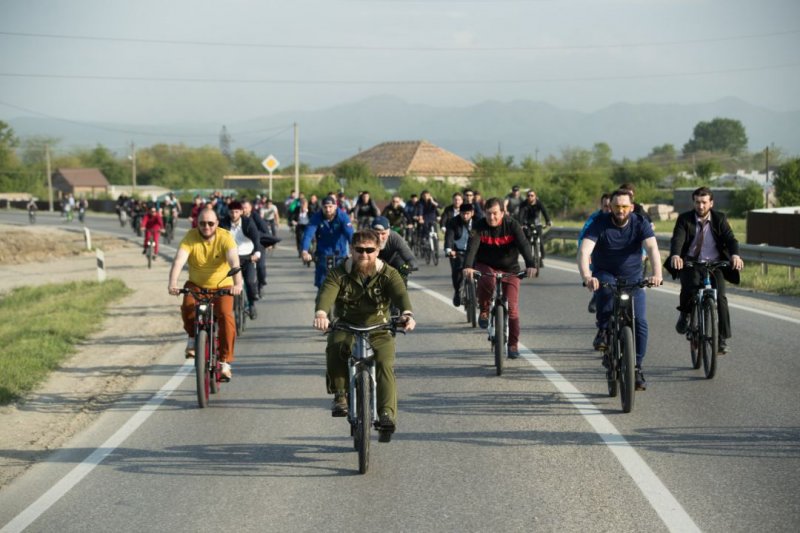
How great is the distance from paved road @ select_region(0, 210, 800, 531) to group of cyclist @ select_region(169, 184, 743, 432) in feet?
1.89

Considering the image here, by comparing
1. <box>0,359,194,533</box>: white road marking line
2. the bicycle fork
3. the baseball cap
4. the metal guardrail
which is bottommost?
<box>0,359,194,533</box>: white road marking line

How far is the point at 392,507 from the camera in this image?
668 cm

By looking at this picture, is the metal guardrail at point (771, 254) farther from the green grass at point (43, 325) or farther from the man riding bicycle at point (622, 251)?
the green grass at point (43, 325)

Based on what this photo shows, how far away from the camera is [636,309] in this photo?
10.1 metres

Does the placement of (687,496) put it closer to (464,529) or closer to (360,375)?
(464,529)

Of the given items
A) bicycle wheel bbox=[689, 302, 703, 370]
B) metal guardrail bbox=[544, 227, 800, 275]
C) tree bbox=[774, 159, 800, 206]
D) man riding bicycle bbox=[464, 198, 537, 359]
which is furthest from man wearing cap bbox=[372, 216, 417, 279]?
tree bbox=[774, 159, 800, 206]

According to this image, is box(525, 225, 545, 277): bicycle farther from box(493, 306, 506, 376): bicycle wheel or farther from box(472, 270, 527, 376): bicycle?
box(493, 306, 506, 376): bicycle wheel

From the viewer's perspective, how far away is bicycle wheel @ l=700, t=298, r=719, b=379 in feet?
35.7

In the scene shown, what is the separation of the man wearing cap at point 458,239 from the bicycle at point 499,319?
245cm

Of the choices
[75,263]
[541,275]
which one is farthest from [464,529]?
[75,263]

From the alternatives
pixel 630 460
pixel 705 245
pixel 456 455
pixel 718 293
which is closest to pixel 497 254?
pixel 705 245

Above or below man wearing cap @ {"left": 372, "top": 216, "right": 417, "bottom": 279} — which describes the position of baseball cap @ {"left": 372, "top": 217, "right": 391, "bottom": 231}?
above

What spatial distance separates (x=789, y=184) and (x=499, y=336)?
49.3 meters

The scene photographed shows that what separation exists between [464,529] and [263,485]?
1638 millimetres
